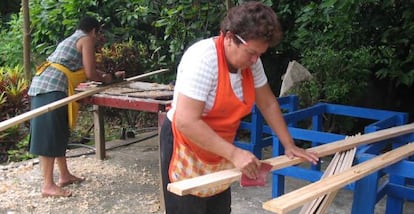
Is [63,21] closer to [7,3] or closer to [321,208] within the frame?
[7,3]

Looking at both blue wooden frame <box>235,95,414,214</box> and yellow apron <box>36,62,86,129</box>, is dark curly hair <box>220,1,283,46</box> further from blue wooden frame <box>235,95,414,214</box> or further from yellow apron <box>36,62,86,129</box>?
yellow apron <box>36,62,86,129</box>

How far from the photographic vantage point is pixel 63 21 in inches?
272

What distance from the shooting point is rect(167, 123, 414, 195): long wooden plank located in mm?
Answer: 1682

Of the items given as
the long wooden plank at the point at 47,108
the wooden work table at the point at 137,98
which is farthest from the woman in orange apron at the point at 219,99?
the long wooden plank at the point at 47,108

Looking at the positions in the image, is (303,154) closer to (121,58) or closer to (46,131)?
(46,131)

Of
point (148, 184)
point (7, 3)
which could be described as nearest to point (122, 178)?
point (148, 184)

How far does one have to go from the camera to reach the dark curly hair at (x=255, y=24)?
72.4 inches

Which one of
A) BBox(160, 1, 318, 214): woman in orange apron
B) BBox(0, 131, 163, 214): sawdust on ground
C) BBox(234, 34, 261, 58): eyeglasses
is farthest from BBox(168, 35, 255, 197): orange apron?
BBox(0, 131, 163, 214): sawdust on ground

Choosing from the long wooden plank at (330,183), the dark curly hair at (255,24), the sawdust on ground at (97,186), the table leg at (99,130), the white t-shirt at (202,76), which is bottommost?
the sawdust on ground at (97,186)

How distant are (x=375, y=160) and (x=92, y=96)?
8.70 ft

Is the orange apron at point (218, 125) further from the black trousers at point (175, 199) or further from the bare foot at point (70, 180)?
the bare foot at point (70, 180)

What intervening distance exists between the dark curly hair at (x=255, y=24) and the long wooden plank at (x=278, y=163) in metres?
0.52

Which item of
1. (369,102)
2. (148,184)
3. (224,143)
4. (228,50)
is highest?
(228,50)

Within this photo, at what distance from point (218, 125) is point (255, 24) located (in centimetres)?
48
